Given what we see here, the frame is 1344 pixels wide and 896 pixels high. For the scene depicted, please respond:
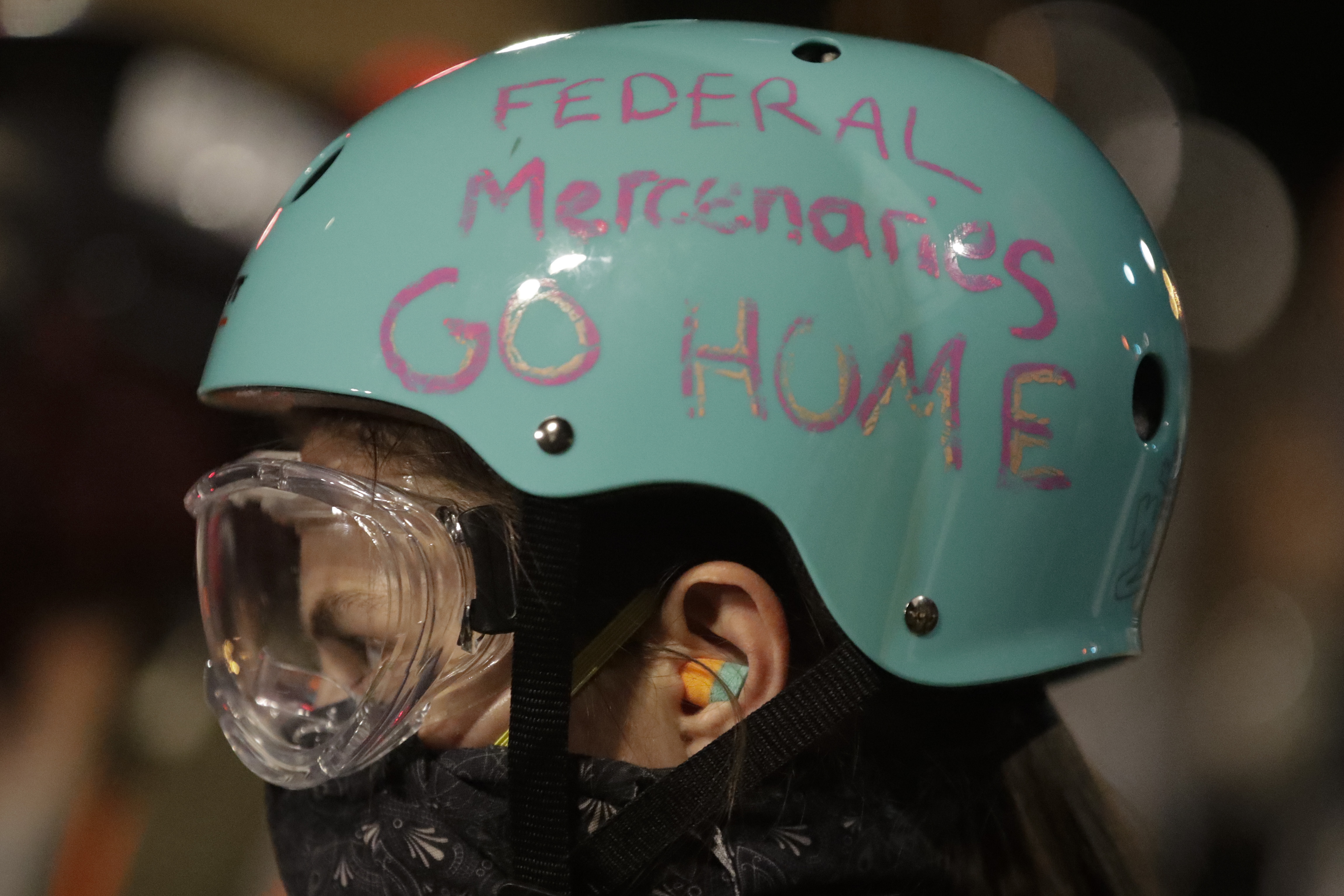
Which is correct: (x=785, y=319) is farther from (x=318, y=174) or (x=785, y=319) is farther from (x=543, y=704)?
(x=318, y=174)

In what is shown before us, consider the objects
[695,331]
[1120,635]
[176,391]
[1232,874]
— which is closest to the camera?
[695,331]

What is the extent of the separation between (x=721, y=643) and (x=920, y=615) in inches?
6.7

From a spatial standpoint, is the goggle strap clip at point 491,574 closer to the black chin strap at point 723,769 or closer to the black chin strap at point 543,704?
the black chin strap at point 543,704

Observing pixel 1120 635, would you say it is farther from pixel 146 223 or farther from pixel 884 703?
pixel 146 223

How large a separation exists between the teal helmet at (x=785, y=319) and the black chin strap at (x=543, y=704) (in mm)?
37

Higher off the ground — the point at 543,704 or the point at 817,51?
the point at 817,51

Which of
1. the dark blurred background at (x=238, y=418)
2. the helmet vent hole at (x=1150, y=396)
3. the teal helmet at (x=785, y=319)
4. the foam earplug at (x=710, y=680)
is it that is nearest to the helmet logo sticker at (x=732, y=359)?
the teal helmet at (x=785, y=319)

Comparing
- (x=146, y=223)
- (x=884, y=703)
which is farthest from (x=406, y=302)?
(x=146, y=223)

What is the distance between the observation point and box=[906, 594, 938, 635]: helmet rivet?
793 millimetres

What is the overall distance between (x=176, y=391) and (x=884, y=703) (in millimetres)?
1667

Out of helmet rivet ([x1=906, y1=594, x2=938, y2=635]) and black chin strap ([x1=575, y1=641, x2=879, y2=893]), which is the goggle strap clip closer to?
black chin strap ([x1=575, y1=641, x2=879, y2=893])

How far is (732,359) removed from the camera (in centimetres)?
75

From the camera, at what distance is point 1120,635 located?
2.92 ft

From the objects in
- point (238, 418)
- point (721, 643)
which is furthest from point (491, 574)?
point (238, 418)
